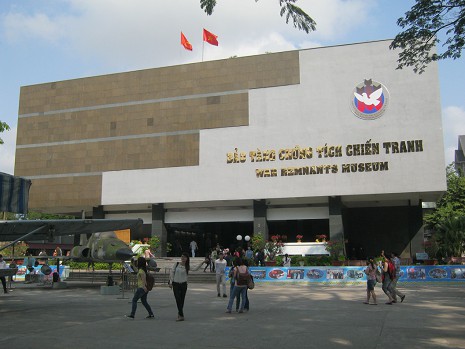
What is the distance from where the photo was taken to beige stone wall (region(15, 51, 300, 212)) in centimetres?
3853

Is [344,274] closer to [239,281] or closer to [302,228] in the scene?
[239,281]

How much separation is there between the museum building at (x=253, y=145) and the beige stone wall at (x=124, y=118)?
0.10 metres

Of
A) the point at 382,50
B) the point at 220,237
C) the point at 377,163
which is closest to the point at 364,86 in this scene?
the point at 382,50

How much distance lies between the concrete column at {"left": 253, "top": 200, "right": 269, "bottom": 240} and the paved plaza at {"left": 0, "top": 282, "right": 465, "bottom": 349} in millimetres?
21145

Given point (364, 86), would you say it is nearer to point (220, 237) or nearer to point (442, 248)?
point (442, 248)

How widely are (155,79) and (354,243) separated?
24.3 m

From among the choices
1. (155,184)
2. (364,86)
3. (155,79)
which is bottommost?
(155,184)

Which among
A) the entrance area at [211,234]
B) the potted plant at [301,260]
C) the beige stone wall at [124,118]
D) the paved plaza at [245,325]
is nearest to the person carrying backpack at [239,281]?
the paved plaza at [245,325]

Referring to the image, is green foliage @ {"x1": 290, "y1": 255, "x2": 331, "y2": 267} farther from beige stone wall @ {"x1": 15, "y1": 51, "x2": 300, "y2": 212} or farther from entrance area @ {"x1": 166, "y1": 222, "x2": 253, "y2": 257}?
entrance area @ {"x1": 166, "y1": 222, "x2": 253, "y2": 257}

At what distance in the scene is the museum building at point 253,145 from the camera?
34.7m

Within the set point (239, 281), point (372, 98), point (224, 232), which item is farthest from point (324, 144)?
point (239, 281)

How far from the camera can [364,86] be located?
1407 inches

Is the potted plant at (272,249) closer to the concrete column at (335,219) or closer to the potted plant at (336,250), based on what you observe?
the potted plant at (336,250)

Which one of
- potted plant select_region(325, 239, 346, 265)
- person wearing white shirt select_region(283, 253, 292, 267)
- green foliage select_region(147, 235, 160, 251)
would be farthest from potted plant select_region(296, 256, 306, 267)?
green foliage select_region(147, 235, 160, 251)
